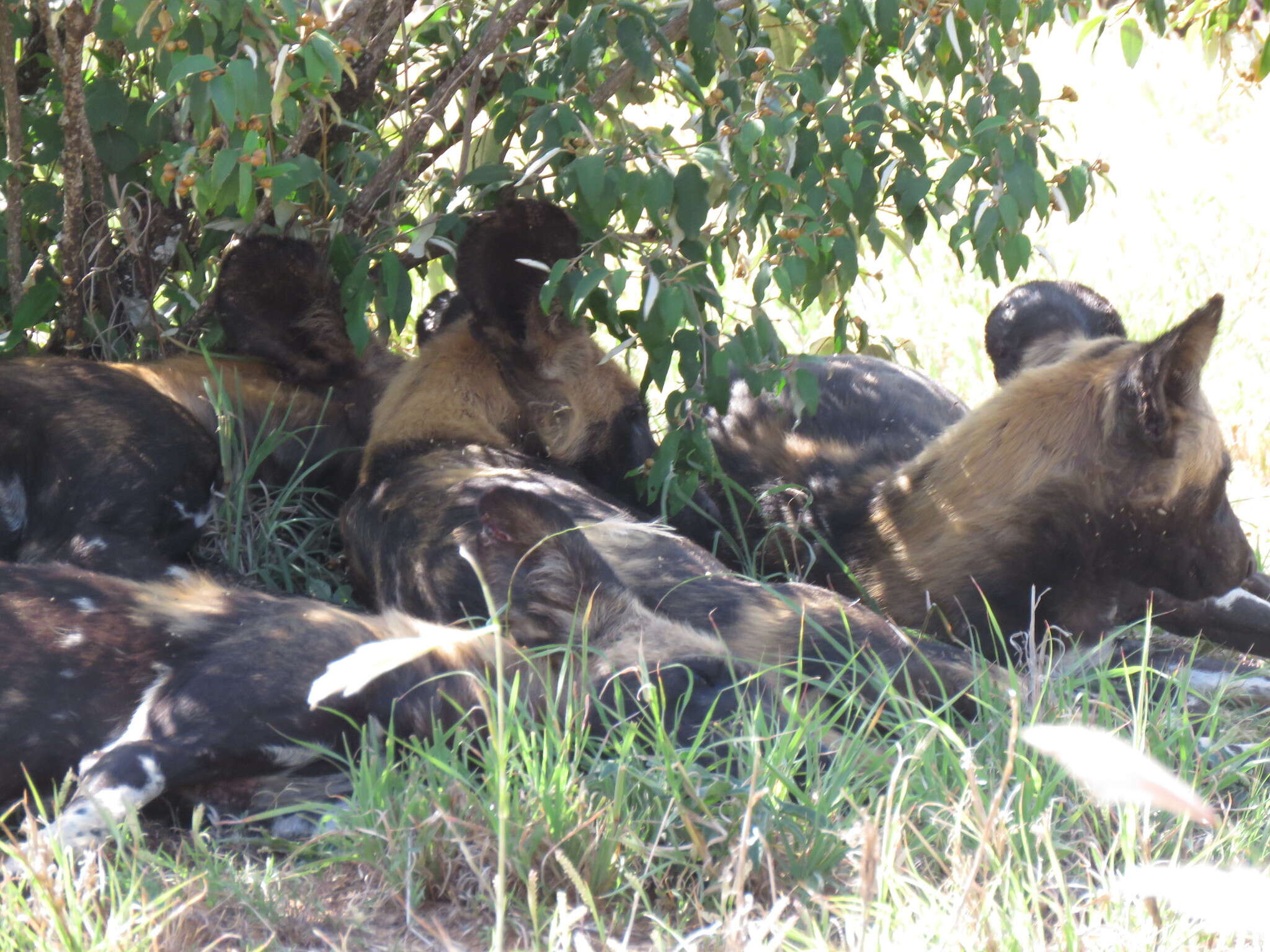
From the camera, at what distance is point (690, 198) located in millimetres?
3035

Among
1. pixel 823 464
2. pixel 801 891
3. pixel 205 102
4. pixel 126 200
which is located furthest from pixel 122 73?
pixel 801 891

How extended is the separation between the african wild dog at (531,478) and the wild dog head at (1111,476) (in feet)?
1.49

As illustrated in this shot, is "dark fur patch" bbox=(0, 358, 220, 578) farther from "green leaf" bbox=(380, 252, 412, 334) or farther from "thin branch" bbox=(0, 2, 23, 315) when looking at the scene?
"green leaf" bbox=(380, 252, 412, 334)

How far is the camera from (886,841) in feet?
6.08

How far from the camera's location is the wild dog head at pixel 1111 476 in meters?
3.10

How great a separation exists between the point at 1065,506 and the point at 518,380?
153 cm

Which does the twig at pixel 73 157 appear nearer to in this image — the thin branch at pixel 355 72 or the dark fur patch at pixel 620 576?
the thin branch at pixel 355 72

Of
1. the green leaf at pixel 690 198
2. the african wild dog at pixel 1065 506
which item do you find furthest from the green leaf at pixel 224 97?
the african wild dog at pixel 1065 506

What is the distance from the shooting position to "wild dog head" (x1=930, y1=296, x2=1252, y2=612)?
3.10m

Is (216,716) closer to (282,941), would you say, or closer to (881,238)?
(282,941)

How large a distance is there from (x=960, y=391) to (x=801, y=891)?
409 cm

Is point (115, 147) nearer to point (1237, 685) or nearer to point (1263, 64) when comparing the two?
point (1263, 64)

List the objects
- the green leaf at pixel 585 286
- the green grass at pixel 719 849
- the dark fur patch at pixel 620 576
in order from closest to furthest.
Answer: the green grass at pixel 719 849, the dark fur patch at pixel 620 576, the green leaf at pixel 585 286

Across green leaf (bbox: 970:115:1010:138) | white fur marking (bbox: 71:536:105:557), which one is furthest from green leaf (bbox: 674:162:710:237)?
white fur marking (bbox: 71:536:105:557)
